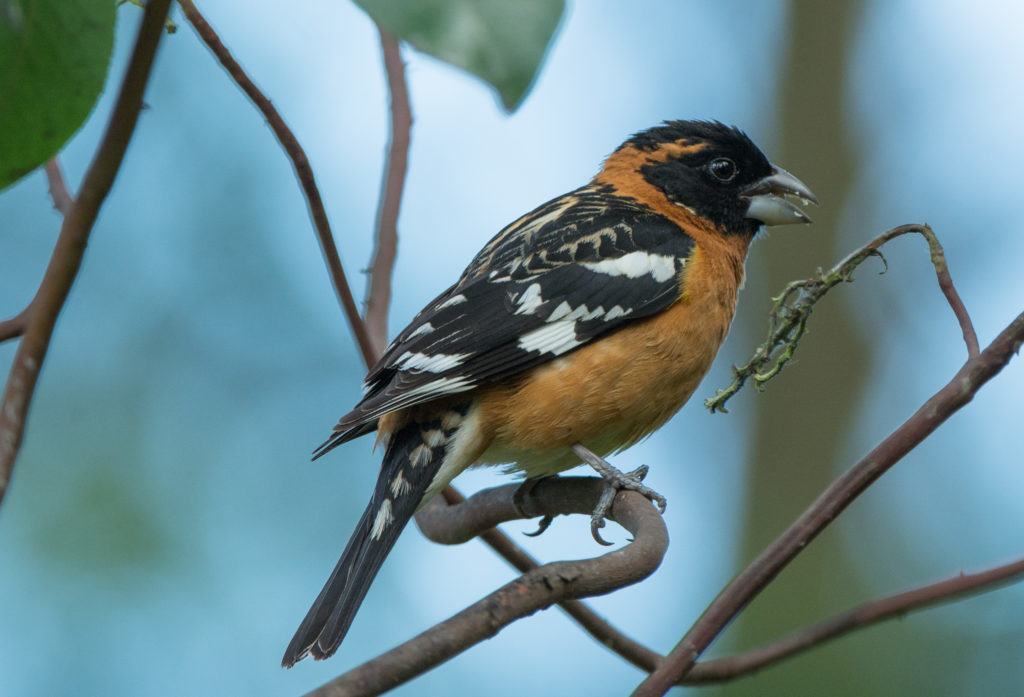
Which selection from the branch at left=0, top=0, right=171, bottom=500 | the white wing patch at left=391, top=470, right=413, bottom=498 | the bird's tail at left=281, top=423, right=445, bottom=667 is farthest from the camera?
the white wing patch at left=391, top=470, right=413, bottom=498

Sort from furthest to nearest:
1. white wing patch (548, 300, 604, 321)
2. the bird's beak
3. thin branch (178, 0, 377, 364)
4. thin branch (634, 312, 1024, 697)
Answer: the bird's beak, white wing patch (548, 300, 604, 321), thin branch (178, 0, 377, 364), thin branch (634, 312, 1024, 697)

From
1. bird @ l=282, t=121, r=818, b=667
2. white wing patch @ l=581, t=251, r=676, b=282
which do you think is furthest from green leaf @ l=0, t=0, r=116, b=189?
white wing patch @ l=581, t=251, r=676, b=282

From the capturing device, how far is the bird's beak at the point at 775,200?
14.7 ft

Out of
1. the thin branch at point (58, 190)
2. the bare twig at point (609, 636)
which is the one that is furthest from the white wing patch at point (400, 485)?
the thin branch at point (58, 190)

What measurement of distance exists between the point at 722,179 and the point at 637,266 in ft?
2.93

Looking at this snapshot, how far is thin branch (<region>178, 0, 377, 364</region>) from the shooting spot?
2.25m

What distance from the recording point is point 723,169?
456 cm

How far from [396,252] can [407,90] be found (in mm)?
513

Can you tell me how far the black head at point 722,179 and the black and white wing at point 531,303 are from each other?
35cm

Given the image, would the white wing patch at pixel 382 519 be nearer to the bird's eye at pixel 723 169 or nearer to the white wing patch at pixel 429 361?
the white wing patch at pixel 429 361

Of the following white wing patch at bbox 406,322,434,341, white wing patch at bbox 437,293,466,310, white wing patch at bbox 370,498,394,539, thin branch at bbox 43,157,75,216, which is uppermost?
thin branch at bbox 43,157,75,216

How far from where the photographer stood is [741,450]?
9.18 metres

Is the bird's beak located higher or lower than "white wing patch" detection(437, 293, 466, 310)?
lower

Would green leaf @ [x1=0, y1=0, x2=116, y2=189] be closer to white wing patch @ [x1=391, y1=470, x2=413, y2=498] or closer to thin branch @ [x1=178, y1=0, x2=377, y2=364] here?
thin branch @ [x1=178, y1=0, x2=377, y2=364]
